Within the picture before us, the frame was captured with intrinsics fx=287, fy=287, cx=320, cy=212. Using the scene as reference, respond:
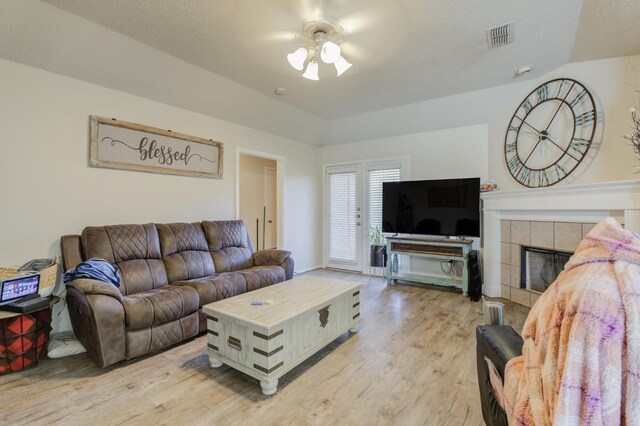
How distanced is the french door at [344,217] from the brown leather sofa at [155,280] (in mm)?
1956

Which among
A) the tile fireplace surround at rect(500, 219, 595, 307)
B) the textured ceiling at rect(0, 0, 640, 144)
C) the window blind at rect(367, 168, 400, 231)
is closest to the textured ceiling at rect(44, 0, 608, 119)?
the textured ceiling at rect(0, 0, 640, 144)

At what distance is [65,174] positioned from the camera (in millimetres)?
2754

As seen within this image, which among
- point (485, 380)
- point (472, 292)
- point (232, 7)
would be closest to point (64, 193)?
point (232, 7)

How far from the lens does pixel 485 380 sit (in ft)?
4.40

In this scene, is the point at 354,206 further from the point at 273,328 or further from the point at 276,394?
the point at 276,394

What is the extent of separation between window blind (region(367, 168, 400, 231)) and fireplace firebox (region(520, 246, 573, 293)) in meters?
2.15

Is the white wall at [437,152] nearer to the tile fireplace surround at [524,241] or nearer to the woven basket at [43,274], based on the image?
the tile fireplace surround at [524,241]

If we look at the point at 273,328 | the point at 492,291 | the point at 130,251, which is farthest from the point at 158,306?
the point at 492,291

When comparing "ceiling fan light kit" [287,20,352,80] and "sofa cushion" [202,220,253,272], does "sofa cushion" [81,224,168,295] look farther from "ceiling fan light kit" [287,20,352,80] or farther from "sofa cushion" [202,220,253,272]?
"ceiling fan light kit" [287,20,352,80]

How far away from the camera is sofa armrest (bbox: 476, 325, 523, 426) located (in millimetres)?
1158

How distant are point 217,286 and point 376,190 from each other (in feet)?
10.7

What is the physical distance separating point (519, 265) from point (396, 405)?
2810 mm

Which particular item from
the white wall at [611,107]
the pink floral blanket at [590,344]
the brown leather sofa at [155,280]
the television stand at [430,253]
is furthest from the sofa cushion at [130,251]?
the white wall at [611,107]

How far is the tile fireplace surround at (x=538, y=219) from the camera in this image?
2.59 m
